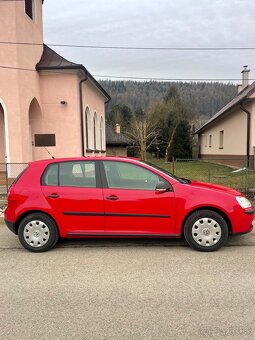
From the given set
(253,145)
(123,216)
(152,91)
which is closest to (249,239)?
(123,216)

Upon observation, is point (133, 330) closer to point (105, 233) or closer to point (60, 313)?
point (60, 313)

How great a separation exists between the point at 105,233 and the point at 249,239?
8.61 ft

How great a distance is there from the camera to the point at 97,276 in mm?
4191

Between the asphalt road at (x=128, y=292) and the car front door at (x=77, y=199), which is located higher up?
the car front door at (x=77, y=199)

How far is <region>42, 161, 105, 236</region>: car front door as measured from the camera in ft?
16.9

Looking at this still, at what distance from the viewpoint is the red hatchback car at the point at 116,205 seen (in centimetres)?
502

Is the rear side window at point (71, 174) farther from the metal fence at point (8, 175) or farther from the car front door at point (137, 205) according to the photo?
the metal fence at point (8, 175)

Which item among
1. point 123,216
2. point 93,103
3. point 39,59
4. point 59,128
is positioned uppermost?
point 39,59

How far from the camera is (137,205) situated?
5.07 m

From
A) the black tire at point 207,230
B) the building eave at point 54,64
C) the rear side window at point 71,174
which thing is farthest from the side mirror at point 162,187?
the building eave at point 54,64

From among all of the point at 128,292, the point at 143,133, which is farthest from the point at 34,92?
the point at 143,133

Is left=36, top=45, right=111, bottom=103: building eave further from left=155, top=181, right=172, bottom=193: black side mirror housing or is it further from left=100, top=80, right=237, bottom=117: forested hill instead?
left=100, top=80, right=237, bottom=117: forested hill

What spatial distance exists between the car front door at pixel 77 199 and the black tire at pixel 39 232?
20cm

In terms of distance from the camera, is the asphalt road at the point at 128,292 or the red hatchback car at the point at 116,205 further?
the red hatchback car at the point at 116,205
